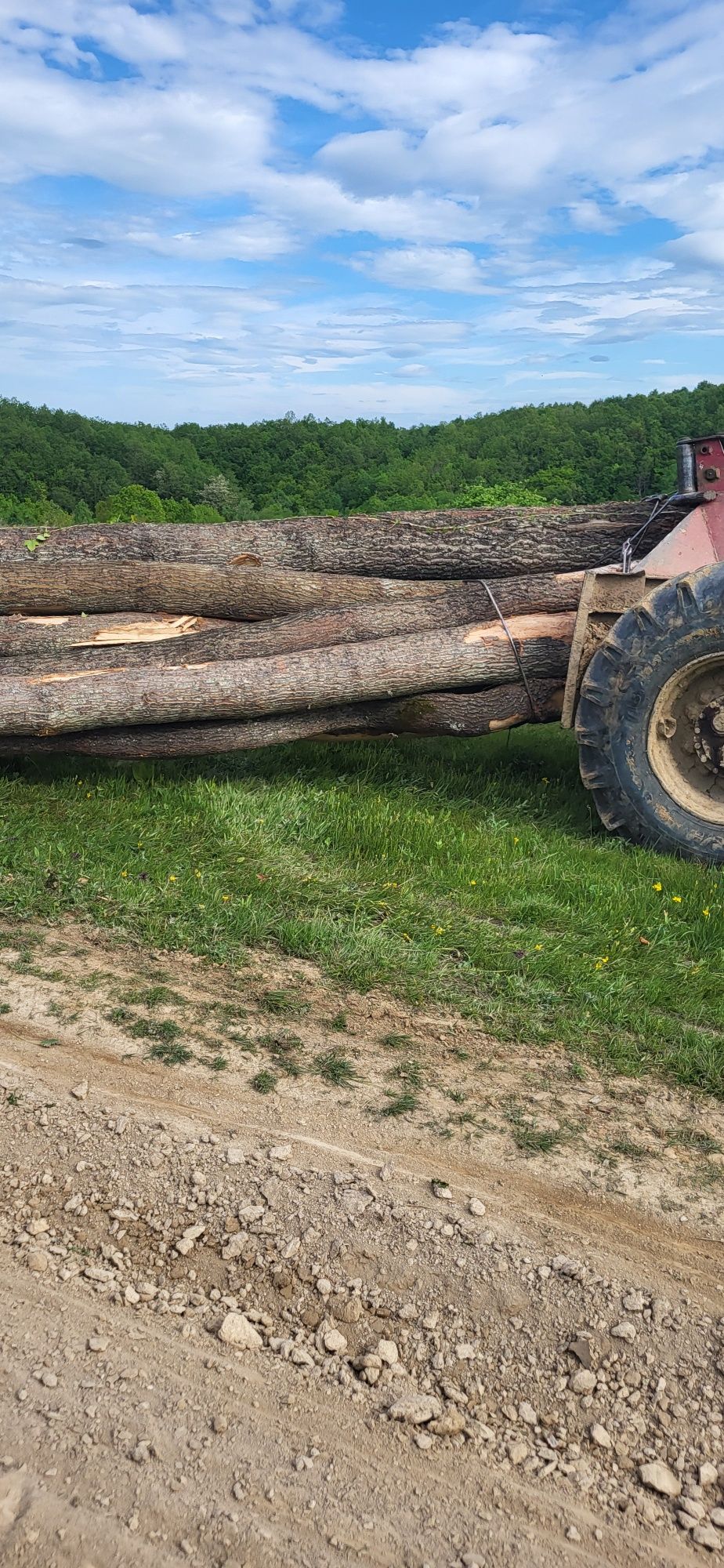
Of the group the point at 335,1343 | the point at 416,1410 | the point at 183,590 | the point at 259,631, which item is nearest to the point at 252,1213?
the point at 335,1343

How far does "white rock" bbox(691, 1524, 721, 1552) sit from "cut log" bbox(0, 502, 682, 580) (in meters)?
6.81

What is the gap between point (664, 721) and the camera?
21.8 ft

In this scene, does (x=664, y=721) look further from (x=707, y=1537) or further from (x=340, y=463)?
(x=340, y=463)

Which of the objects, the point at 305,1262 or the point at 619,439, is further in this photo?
the point at 619,439

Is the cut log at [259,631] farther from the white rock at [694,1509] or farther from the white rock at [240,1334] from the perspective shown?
the white rock at [694,1509]

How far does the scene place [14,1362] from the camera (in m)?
2.88

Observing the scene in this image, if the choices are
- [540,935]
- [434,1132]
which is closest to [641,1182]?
[434,1132]

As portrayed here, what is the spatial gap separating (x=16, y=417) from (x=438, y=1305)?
1271 inches

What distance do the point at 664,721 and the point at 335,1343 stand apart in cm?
454

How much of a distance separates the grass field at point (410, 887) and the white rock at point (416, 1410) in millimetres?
1880

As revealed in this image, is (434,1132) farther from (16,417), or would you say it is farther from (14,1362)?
(16,417)

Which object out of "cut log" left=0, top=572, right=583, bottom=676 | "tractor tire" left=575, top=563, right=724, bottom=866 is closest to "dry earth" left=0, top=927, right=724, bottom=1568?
"tractor tire" left=575, top=563, right=724, bottom=866

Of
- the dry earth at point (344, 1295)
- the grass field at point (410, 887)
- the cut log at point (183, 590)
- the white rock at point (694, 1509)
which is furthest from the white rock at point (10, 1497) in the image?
the cut log at point (183, 590)

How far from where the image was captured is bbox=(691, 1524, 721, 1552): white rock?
2477 millimetres
